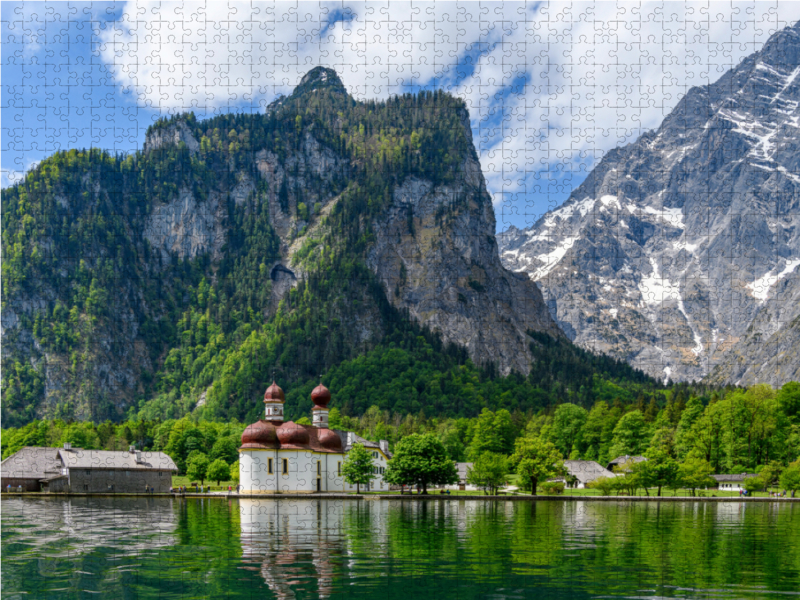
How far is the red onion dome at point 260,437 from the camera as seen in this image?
367 feet

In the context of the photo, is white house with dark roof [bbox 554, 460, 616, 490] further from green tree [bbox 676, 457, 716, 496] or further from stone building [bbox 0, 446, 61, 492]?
stone building [bbox 0, 446, 61, 492]

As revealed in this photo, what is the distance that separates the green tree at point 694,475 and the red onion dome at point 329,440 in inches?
1824

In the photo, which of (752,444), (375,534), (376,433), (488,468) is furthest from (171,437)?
(375,534)

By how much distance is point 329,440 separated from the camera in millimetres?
119812

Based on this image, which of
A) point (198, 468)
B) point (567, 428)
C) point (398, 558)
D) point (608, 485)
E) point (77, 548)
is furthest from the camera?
point (567, 428)

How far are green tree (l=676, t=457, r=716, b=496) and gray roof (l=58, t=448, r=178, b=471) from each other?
68.4m

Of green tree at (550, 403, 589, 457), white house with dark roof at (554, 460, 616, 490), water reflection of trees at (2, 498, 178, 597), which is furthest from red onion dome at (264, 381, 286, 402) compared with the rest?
green tree at (550, 403, 589, 457)

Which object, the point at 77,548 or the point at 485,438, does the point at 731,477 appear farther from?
the point at 77,548

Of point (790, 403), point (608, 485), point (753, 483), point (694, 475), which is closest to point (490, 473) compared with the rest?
point (608, 485)

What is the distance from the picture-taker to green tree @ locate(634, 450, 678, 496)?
10069 centimetres

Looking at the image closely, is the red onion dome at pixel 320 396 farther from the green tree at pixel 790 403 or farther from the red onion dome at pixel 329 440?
the green tree at pixel 790 403

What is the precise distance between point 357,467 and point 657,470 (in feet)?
123

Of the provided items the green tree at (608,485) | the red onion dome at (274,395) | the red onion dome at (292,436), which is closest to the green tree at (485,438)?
the red onion dome at (274,395)

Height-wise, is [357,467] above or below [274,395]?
below
